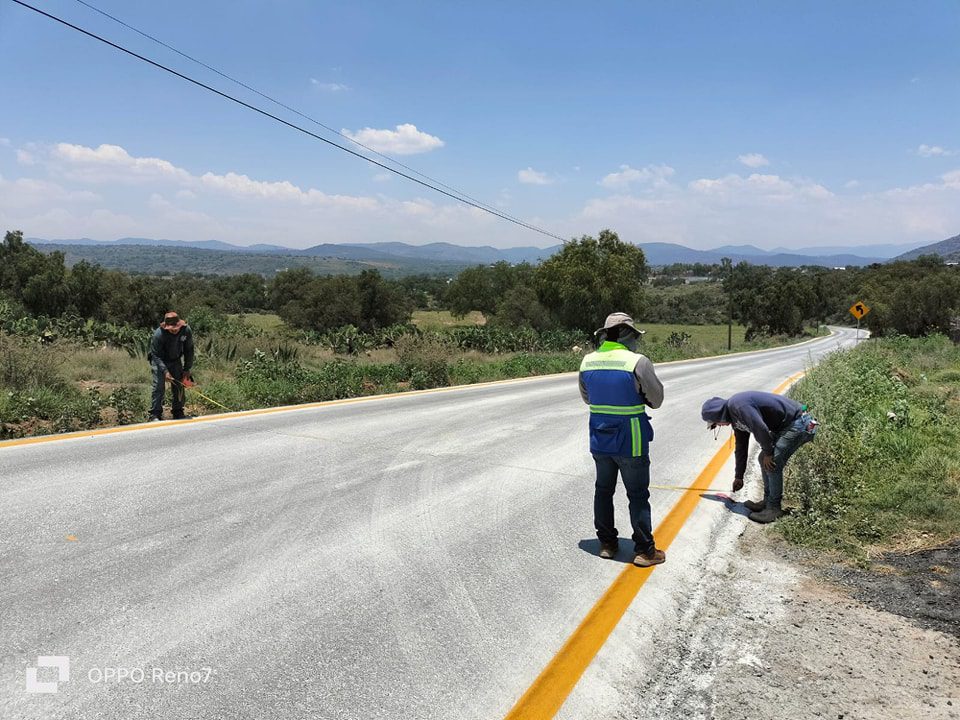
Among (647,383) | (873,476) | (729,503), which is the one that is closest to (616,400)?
(647,383)

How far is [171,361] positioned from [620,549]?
805cm

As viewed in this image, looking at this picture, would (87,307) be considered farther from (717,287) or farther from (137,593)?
(717,287)

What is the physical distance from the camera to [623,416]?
15.5 ft

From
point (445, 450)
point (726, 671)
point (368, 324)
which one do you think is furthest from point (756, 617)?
point (368, 324)

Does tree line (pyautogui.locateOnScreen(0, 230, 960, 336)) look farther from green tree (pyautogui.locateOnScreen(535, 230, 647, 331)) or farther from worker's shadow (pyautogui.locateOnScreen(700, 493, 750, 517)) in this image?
worker's shadow (pyautogui.locateOnScreen(700, 493, 750, 517))

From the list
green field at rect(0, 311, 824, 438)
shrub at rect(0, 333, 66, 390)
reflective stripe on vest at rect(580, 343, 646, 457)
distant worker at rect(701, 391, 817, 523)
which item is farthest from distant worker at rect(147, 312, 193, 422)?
distant worker at rect(701, 391, 817, 523)

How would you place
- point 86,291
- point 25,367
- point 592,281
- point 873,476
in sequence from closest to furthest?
point 873,476
point 25,367
point 592,281
point 86,291

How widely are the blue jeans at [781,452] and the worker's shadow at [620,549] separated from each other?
1.61 meters

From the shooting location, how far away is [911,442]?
8.52 metres

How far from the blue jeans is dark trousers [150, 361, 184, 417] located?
27.9ft

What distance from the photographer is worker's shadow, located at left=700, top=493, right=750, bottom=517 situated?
651 cm

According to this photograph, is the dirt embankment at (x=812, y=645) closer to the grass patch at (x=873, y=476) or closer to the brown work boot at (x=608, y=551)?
the grass patch at (x=873, y=476)

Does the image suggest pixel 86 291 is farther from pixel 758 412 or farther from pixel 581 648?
pixel 581 648

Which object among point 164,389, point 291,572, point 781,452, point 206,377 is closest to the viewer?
point 291,572
